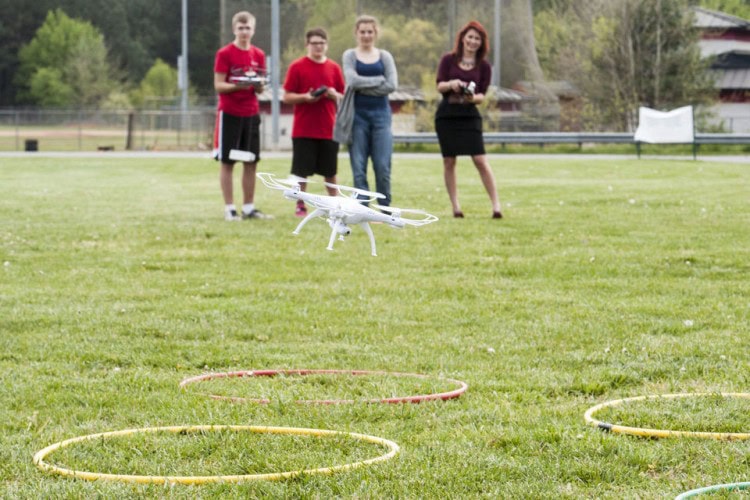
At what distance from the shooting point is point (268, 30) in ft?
117

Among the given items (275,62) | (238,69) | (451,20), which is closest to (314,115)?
(238,69)

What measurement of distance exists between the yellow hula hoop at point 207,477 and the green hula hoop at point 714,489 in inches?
37.6

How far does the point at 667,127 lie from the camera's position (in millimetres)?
27578

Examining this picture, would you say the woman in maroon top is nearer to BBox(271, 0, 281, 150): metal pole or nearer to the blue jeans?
the blue jeans

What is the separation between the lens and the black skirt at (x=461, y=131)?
11.9 metres

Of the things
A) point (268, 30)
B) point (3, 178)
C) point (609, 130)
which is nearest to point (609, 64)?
point (609, 130)

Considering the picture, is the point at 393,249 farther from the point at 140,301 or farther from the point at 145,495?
the point at 145,495

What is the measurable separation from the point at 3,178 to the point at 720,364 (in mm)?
18121

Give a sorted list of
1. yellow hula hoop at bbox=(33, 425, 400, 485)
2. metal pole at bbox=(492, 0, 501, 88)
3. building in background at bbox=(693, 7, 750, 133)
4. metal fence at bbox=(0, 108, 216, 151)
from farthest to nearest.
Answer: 1. building in background at bbox=(693, 7, 750, 133)
2. metal fence at bbox=(0, 108, 216, 151)
3. metal pole at bbox=(492, 0, 501, 88)
4. yellow hula hoop at bbox=(33, 425, 400, 485)

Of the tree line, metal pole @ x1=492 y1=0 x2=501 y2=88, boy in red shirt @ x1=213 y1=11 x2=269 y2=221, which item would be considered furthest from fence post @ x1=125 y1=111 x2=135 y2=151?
boy in red shirt @ x1=213 y1=11 x2=269 y2=221

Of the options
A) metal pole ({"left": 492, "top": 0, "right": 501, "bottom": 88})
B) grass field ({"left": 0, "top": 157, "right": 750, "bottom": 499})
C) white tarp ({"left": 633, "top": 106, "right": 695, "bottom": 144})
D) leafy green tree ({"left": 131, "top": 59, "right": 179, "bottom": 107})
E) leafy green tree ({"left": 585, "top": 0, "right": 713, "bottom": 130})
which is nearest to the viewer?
grass field ({"left": 0, "top": 157, "right": 750, "bottom": 499})

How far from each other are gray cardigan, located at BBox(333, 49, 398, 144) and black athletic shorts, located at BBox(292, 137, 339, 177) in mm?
1528

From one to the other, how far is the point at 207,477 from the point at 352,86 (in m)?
6.80

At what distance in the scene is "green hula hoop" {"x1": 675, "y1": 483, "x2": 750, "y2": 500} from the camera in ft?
11.3
